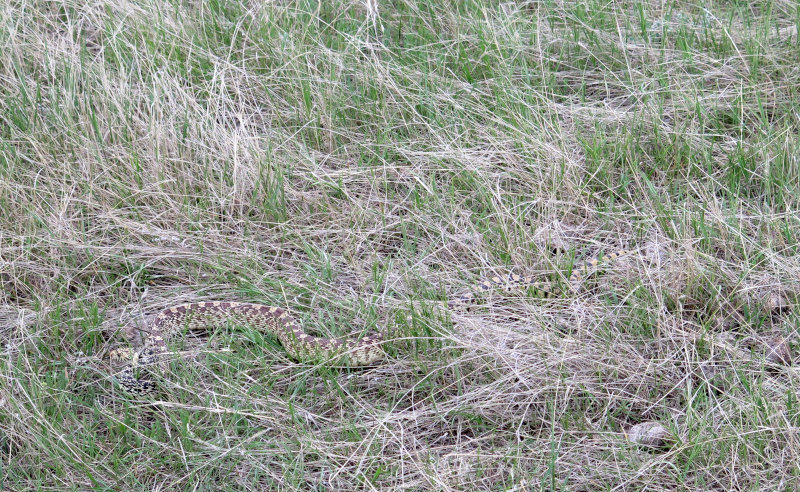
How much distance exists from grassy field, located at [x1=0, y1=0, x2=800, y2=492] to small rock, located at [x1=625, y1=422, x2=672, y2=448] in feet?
0.14

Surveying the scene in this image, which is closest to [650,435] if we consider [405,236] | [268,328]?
[405,236]

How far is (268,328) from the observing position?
183 inches

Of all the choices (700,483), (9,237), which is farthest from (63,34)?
(700,483)

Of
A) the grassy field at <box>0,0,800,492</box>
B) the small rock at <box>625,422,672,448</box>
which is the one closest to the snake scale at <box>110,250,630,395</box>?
the grassy field at <box>0,0,800,492</box>

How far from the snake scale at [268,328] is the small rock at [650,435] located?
98 cm

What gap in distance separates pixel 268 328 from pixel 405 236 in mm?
989

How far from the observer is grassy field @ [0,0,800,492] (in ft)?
12.8

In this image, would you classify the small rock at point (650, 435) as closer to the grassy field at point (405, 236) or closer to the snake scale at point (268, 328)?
the grassy field at point (405, 236)

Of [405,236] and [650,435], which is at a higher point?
[405,236]

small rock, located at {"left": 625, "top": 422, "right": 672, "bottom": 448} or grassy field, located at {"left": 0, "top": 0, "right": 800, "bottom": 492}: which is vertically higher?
grassy field, located at {"left": 0, "top": 0, "right": 800, "bottom": 492}

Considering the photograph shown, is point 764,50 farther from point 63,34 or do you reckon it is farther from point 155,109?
point 63,34

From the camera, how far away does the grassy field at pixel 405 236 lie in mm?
3891

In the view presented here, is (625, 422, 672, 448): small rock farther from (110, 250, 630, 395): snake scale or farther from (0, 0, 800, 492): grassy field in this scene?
(110, 250, 630, 395): snake scale

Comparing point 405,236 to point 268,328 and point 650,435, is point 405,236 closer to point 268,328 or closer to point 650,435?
point 268,328
